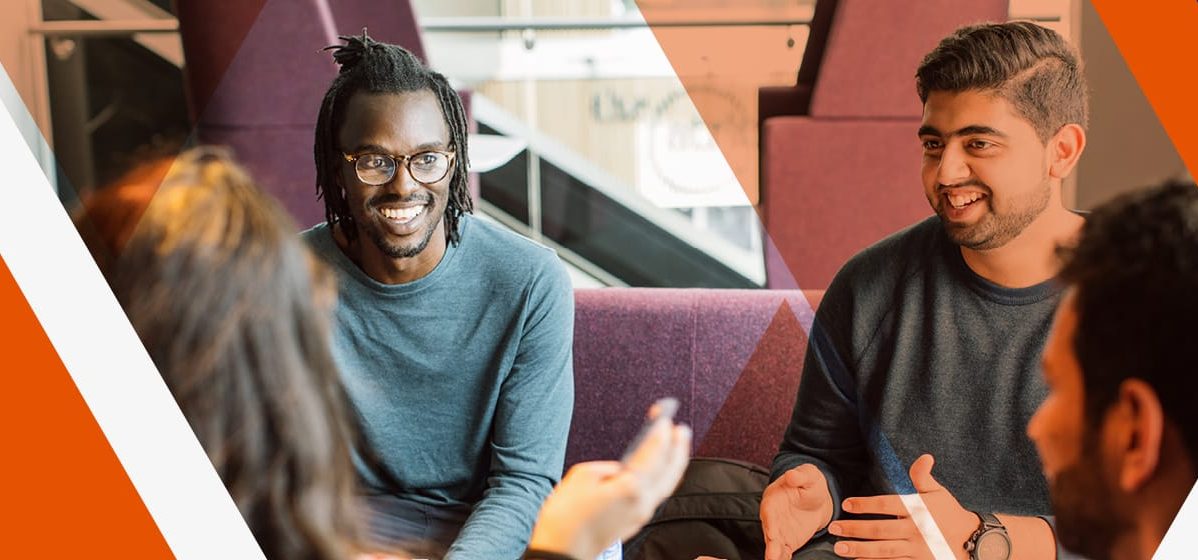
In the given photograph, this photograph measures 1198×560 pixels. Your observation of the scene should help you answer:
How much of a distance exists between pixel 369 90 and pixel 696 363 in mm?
562

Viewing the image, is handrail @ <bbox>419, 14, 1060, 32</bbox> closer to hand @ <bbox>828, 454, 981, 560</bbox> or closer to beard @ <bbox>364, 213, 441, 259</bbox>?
beard @ <bbox>364, 213, 441, 259</bbox>

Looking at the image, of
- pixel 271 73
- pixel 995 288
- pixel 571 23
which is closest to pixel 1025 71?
pixel 995 288

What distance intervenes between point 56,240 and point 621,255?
1436 millimetres

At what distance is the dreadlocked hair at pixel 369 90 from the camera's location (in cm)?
98

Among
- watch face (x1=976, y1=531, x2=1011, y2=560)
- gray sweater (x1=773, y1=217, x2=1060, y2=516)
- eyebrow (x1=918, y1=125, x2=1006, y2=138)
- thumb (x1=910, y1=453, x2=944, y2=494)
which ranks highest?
eyebrow (x1=918, y1=125, x2=1006, y2=138)

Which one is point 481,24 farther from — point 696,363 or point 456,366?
point 456,366

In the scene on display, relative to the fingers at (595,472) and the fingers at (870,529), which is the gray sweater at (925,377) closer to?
the fingers at (870,529)

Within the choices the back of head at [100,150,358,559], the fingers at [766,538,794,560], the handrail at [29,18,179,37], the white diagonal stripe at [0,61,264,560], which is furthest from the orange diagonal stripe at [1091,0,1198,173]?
the handrail at [29,18,179,37]

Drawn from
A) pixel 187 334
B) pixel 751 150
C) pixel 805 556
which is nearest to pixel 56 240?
pixel 187 334

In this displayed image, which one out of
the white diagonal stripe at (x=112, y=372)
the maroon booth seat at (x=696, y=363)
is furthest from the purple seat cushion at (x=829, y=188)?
the white diagonal stripe at (x=112, y=372)

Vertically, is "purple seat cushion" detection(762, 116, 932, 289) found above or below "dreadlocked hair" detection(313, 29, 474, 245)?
below

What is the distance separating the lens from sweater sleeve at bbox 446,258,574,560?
99 cm

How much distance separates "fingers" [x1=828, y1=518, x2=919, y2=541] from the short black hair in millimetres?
366

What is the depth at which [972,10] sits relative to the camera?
1.22 meters
